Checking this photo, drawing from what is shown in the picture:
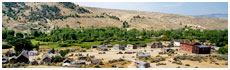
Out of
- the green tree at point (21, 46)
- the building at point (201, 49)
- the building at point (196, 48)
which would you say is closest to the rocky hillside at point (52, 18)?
the green tree at point (21, 46)

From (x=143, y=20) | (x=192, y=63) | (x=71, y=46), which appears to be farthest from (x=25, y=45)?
(x=143, y=20)

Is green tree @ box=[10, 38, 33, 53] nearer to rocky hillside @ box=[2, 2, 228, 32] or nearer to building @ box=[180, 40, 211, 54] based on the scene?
building @ box=[180, 40, 211, 54]

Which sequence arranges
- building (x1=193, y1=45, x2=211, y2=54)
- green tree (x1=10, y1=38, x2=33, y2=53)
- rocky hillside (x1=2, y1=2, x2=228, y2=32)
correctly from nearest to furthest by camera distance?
green tree (x1=10, y1=38, x2=33, y2=53)
building (x1=193, y1=45, x2=211, y2=54)
rocky hillside (x1=2, y1=2, x2=228, y2=32)

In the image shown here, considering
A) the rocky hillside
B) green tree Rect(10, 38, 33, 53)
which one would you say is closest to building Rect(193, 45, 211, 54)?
green tree Rect(10, 38, 33, 53)

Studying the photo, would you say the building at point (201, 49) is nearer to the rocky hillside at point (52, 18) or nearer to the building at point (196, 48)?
the building at point (196, 48)

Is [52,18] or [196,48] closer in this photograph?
[196,48]

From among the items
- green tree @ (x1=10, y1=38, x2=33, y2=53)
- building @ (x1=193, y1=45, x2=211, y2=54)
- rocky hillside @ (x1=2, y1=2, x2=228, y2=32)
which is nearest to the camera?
green tree @ (x1=10, y1=38, x2=33, y2=53)

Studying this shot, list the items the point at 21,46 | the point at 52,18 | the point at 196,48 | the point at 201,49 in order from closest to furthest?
1. the point at 21,46
2. the point at 201,49
3. the point at 196,48
4. the point at 52,18

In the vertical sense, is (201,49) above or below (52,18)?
below

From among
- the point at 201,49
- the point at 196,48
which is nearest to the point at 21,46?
the point at 196,48

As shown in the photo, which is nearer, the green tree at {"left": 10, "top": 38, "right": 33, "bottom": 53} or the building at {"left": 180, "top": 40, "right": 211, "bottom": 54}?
the green tree at {"left": 10, "top": 38, "right": 33, "bottom": 53}

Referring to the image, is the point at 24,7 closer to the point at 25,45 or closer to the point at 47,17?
the point at 47,17

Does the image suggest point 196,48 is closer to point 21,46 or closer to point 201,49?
point 201,49
